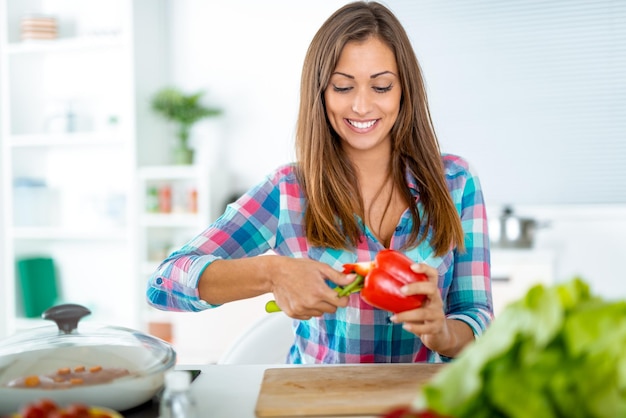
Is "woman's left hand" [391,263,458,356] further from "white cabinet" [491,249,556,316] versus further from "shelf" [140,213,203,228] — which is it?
"shelf" [140,213,203,228]

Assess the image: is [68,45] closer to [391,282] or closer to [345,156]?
[345,156]

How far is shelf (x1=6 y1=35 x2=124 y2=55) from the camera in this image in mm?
3963

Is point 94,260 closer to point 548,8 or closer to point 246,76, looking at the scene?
point 246,76

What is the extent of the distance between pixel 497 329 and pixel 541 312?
57 millimetres

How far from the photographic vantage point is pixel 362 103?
5.07 feet

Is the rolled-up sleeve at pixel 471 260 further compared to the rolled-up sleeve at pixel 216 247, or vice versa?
the rolled-up sleeve at pixel 471 260

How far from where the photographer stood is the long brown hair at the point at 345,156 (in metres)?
1.57

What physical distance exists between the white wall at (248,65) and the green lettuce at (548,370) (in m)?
3.37

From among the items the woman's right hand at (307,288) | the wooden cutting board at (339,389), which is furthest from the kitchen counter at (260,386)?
the woman's right hand at (307,288)

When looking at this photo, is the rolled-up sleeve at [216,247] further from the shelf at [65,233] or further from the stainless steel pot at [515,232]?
the shelf at [65,233]

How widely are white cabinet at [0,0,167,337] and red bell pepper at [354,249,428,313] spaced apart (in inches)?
117

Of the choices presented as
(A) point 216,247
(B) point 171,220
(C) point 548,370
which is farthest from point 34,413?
(B) point 171,220

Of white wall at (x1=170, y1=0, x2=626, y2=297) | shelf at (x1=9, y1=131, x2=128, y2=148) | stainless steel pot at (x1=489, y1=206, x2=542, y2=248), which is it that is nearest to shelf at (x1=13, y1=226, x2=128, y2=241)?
→ shelf at (x1=9, y1=131, x2=128, y2=148)

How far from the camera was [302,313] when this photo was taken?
3.99 ft
